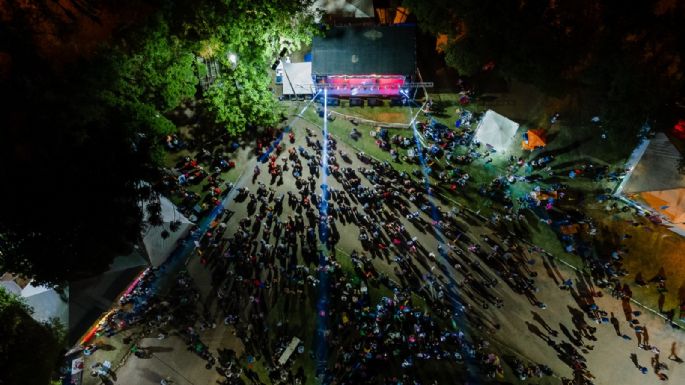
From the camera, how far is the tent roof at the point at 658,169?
67.7ft

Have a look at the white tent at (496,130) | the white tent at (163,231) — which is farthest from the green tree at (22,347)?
the white tent at (496,130)

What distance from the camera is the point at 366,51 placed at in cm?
2394

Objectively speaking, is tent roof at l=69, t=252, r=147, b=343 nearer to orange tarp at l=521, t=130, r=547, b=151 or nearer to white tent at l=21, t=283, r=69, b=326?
white tent at l=21, t=283, r=69, b=326

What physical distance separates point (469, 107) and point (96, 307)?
22946 millimetres

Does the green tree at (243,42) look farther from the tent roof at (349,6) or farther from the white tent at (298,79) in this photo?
the tent roof at (349,6)

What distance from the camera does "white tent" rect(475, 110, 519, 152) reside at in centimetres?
2278

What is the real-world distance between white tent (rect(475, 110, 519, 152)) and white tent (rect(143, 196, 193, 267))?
16792 millimetres

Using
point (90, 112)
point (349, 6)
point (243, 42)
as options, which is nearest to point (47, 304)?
point (90, 112)

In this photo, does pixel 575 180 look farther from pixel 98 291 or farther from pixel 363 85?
pixel 98 291

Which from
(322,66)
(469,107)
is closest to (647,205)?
(469,107)

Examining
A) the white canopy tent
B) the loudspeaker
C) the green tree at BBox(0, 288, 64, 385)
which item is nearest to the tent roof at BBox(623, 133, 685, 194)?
the white canopy tent

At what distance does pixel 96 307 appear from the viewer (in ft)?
66.8

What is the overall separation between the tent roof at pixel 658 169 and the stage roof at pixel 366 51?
42.4 ft

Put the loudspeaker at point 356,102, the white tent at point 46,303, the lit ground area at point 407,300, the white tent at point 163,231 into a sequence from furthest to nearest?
the loudspeaker at point 356,102 < the white tent at point 163,231 < the lit ground area at point 407,300 < the white tent at point 46,303
